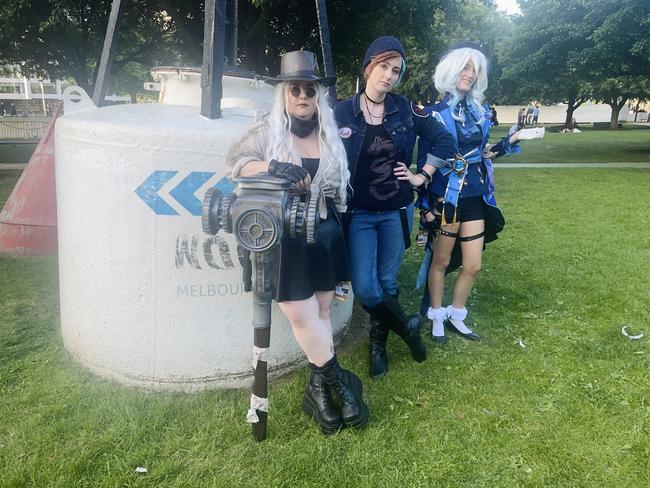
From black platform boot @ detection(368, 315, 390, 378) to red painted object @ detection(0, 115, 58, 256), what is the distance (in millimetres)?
3980

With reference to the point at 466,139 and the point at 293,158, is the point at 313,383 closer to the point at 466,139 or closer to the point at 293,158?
the point at 293,158

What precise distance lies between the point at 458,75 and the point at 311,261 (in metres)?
1.67

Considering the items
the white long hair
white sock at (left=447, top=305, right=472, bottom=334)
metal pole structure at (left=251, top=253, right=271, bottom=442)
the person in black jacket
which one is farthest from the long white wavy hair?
metal pole structure at (left=251, top=253, right=271, bottom=442)

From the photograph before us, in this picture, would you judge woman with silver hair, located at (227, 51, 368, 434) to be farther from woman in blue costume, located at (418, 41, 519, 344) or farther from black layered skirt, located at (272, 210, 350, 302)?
woman in blue costume, located at (418, 41, 519, 344)

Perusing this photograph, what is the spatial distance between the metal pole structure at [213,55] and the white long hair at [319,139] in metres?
0.58

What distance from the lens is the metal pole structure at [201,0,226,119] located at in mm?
3020

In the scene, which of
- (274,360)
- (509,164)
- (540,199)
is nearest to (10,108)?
(509,164)

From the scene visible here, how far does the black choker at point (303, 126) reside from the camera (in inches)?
104

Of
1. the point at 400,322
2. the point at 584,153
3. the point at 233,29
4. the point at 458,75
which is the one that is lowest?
the point at 400,322

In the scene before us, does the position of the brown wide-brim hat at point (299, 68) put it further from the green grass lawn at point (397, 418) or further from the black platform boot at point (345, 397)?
the green grass lawn at point (397, 418)

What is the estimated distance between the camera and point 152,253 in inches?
117

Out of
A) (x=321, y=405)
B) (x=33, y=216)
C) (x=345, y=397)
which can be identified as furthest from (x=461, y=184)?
(x=33, y=216)

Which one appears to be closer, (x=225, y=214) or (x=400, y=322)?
(x=225, y=214)

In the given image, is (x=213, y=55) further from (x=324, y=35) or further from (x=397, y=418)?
(x=397, y=418)
